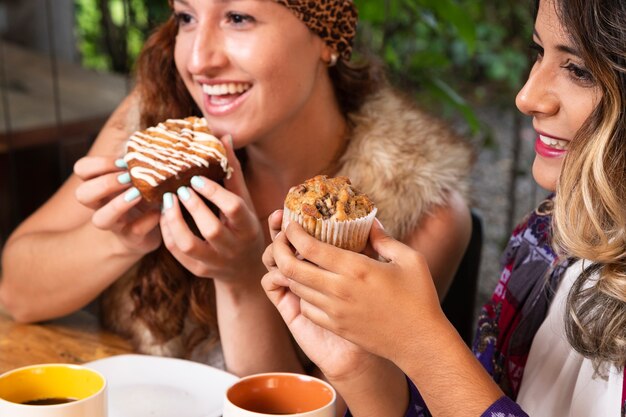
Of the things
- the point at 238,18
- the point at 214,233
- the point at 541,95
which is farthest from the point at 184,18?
the point at 541,95

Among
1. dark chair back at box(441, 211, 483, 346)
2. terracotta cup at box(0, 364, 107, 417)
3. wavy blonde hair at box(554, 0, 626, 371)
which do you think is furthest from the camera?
dark chair back at box(441, 211, 483, 346)

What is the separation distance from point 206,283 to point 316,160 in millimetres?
382

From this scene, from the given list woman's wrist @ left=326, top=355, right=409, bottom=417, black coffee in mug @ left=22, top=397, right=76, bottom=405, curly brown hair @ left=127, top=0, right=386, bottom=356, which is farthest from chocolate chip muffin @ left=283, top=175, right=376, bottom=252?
curly brown hair @ left=127, top=0, right=386, bottom=356

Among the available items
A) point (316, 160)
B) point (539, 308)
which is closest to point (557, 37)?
point (539, 308)

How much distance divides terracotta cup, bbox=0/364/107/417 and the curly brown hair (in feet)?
2.16

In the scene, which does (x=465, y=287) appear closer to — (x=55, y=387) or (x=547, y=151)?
(x=547, y=151)

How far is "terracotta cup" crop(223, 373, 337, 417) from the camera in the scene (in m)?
1.13

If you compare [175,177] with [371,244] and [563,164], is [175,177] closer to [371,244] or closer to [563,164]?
[371,244]

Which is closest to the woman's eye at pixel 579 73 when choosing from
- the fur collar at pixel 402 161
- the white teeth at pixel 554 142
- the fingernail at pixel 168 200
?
the white teeth at pixel 554 142

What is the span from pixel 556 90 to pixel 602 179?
0.16 m

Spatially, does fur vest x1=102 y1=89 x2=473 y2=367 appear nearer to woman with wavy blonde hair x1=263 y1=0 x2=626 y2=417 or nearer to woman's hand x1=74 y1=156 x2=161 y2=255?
woman's hand x1=74 y1=156 x2=161 y2=255

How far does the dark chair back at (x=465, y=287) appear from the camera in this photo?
6.56 feet

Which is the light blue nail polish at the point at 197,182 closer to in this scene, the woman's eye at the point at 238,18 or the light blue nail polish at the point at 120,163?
the light blue nail polish at the point at 120,163

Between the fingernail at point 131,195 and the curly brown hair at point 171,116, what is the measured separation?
12.5 inches
